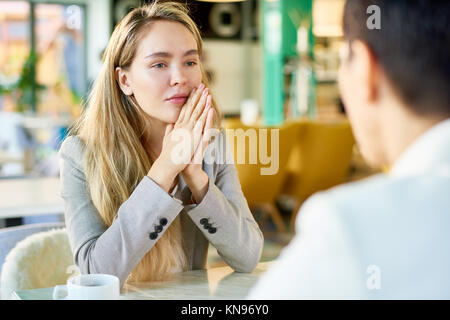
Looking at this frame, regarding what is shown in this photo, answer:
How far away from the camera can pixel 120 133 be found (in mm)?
1297

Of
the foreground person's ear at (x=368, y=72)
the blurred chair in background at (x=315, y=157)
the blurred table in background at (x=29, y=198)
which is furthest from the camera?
the blurred chair in background at (x=315, y=157)

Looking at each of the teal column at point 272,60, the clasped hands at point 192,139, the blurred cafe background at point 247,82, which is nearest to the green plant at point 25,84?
the blurred cafe background at point 247,82

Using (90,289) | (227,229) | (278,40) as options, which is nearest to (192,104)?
(227,229)

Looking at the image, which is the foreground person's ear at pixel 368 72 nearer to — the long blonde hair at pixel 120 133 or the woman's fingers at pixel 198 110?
the woman's fingers at pixel 198 110

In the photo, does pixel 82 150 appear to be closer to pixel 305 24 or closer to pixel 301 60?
pixel 301 60

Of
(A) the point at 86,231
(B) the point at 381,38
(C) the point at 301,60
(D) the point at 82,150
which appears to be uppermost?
(C) the point at 301,60

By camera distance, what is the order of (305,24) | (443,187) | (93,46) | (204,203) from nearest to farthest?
(443,187) < (204,203) < (305,24) < (93,46)

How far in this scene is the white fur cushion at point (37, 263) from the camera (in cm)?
124

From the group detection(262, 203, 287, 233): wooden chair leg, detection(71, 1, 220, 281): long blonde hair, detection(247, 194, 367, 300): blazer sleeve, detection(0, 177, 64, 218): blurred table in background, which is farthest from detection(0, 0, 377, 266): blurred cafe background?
detection(247, 194, 367, 300): blazer sleeve

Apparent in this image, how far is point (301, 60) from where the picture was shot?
5309 mm

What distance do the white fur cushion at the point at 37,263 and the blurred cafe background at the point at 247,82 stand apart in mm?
2372

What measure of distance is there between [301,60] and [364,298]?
496 cm

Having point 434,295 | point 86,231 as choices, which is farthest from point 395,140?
point 86,231

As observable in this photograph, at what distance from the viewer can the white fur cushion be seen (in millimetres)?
1242
